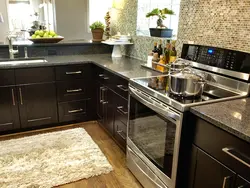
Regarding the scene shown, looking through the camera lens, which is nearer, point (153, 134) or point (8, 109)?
point (153, 134)

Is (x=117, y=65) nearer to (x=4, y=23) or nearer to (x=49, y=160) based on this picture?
(x=49, y=160)

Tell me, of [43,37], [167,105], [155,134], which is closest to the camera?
[167,105]

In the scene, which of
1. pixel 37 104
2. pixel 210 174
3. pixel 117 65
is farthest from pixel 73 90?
pixel 210 174

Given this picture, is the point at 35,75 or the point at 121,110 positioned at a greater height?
the point at 35,75

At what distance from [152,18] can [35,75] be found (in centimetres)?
156

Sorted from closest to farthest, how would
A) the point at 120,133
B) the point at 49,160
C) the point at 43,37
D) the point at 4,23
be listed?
the point at 49,160 < the point at 120,133 < the point at 43,37 < the point at 4,23

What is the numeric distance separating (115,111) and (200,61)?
105cm

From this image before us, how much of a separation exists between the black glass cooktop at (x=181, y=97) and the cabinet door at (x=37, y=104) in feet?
4.59

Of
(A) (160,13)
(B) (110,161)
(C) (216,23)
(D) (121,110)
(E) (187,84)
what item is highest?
(A) (160,13)

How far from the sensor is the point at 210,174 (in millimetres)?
1356

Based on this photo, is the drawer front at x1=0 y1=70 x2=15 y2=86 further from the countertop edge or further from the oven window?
the countertop edge

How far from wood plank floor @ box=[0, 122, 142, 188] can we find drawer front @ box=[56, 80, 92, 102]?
0.40 meters

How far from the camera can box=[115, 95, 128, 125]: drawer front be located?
2.38 m

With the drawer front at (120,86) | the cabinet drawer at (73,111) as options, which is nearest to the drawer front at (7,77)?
the cabinet drawer at (73,111)
